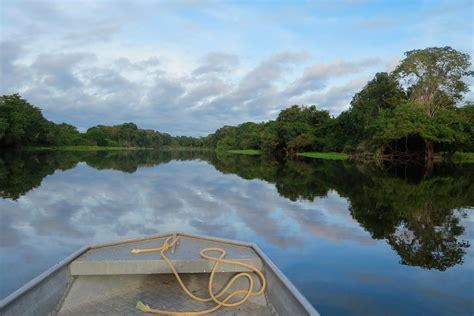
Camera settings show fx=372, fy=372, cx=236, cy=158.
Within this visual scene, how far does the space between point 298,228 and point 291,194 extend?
5614mm

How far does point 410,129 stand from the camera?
3369cm

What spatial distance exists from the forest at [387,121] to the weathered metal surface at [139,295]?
111ft

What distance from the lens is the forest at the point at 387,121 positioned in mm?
35375

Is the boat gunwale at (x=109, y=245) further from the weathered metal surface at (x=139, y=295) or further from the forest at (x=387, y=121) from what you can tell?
the forest at (x=387, y=121)

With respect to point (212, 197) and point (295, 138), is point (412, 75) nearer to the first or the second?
point (295, 138)

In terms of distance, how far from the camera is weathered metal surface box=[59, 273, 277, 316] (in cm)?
378

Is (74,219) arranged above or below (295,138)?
below

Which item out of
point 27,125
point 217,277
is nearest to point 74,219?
point 217,277

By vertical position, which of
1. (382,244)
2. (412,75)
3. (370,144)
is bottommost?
(382,244)

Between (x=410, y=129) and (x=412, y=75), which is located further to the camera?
(x=412, y=75)

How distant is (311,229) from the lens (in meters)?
8.50

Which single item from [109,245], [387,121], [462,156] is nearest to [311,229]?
[109,245]

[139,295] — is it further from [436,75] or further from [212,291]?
[436,75]

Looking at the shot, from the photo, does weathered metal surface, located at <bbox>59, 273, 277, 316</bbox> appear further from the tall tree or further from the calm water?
the tall tree
